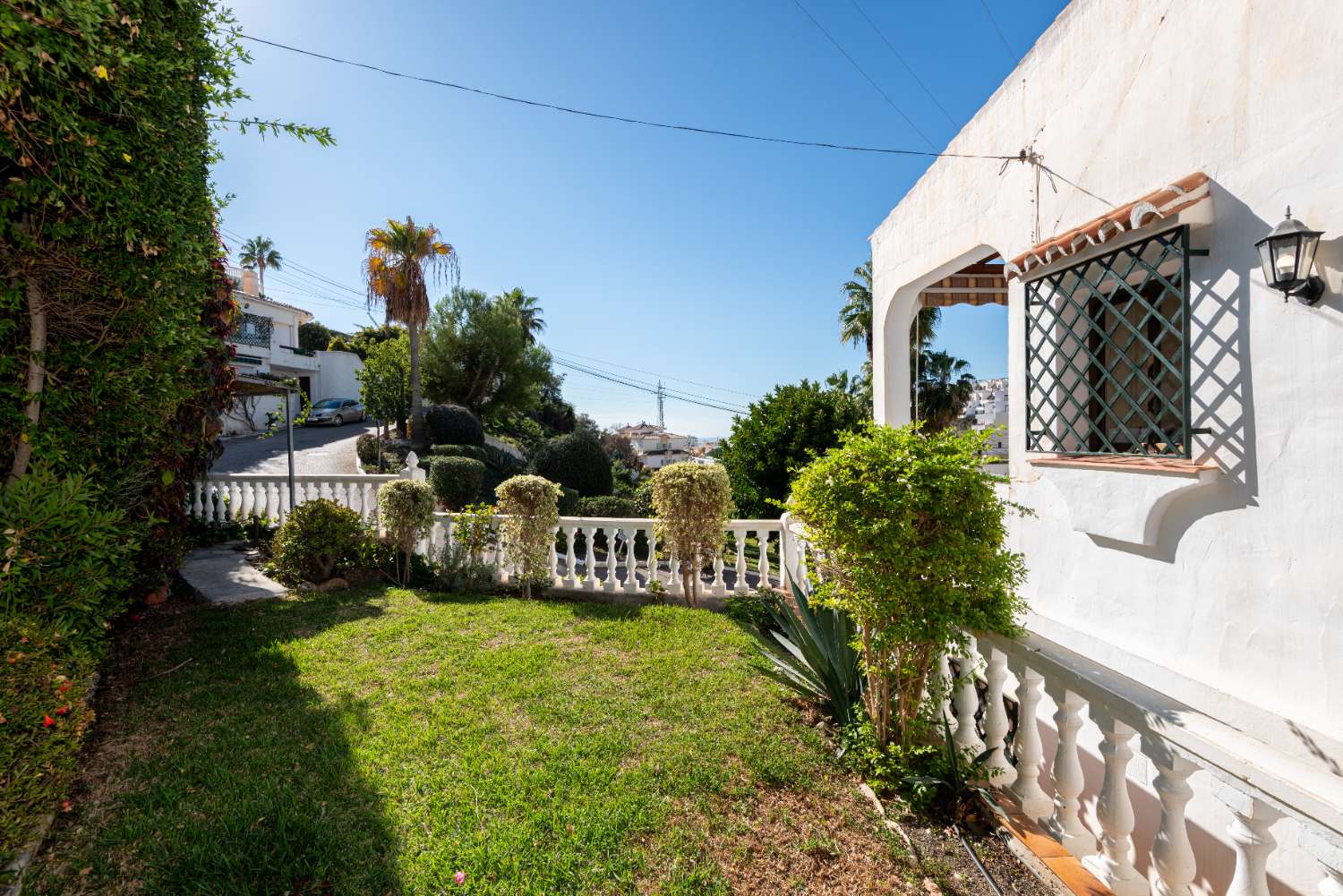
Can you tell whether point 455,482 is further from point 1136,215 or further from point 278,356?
point 278,356

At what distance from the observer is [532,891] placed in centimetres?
202

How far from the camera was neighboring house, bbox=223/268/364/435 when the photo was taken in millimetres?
26688

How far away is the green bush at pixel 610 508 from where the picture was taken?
11.6 meters

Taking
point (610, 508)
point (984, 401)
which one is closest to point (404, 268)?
point (610, 508)

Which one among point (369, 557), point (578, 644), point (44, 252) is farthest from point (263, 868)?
point (369, 557)

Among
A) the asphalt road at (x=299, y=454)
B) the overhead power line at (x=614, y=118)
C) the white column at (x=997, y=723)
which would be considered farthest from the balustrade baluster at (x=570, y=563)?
the asphalt road at (x=299, y=454)

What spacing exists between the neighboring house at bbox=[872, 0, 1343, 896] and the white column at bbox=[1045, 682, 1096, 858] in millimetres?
10

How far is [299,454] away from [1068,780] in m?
23.1

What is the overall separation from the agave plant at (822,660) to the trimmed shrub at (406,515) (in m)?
4.87

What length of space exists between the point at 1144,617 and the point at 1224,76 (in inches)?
119

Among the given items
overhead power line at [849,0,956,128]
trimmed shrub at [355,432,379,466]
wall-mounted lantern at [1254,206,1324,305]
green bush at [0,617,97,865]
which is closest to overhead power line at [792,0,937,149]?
overhead power line at [849,0,956,128]

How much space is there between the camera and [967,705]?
2.65 metres

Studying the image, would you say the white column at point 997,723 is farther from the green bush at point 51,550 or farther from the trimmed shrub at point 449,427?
the trimmed shrub at point 449,427

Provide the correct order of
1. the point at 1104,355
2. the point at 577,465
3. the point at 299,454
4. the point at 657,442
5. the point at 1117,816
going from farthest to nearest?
the point at 657,442
the point at 299,454
the point at 577,465
the point at 1104,355
the point at 1117,816
